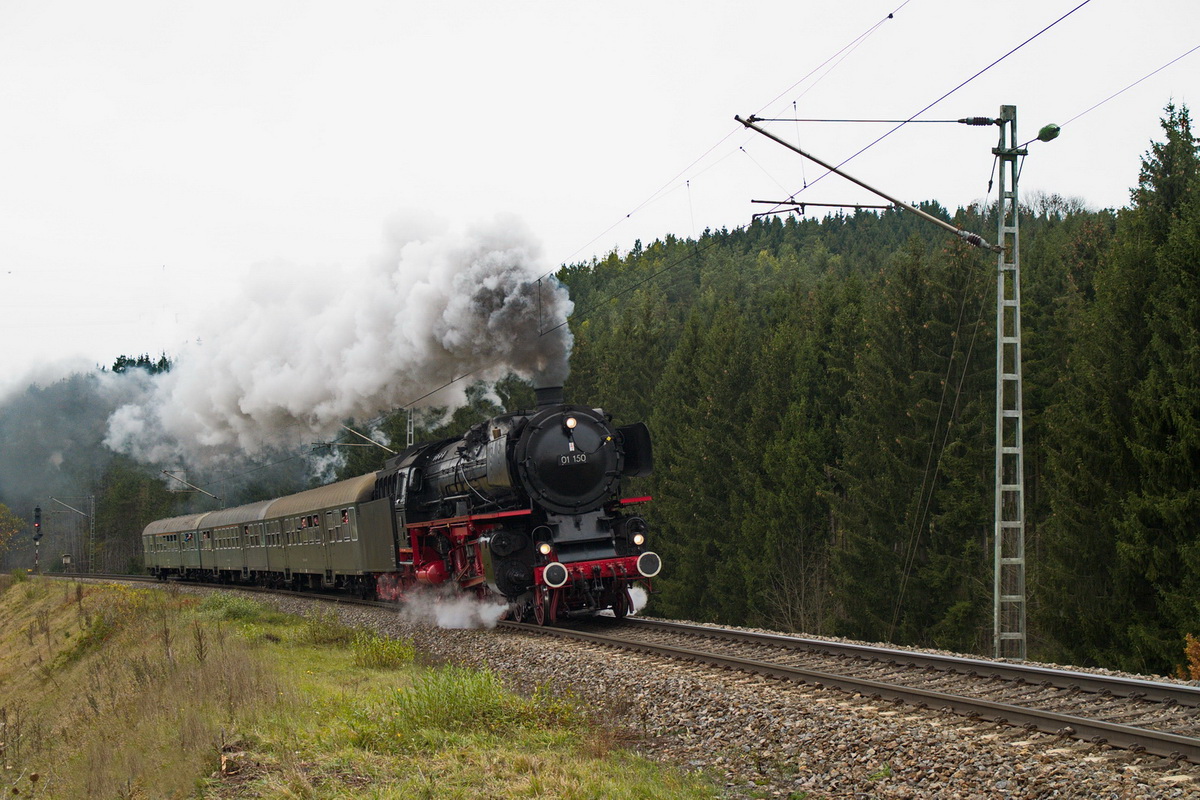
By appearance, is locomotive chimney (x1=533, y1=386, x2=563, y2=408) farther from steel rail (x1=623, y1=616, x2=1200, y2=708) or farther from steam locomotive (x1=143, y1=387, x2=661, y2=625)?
steel rail (x1=623, y1=616, x2=1200, y2=708)

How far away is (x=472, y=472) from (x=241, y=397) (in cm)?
1547

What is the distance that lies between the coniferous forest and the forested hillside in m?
0.07

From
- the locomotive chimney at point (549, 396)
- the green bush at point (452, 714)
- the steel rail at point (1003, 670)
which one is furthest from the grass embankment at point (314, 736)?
the locomotive chimney at point (549, 396)

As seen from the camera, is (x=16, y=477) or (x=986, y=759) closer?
(x=986, y=759)

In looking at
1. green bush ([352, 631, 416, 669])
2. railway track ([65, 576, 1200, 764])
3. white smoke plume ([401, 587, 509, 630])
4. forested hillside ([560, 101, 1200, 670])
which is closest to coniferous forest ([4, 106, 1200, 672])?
forested hillside ([560, 101, 1200, 670])

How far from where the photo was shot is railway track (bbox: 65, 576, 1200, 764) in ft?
23.6

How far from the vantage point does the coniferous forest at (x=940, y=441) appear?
2020 centimetres

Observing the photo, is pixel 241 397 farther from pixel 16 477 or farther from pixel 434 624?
pixel 16 477

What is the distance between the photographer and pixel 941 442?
28.2m

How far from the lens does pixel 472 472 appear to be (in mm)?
17828

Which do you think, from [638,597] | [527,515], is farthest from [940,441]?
[527,515]

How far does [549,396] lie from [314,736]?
9998 mm

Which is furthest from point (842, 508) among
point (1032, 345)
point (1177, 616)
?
point (1177, 616)

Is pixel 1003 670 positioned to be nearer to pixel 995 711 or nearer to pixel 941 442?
pixel 995 711
